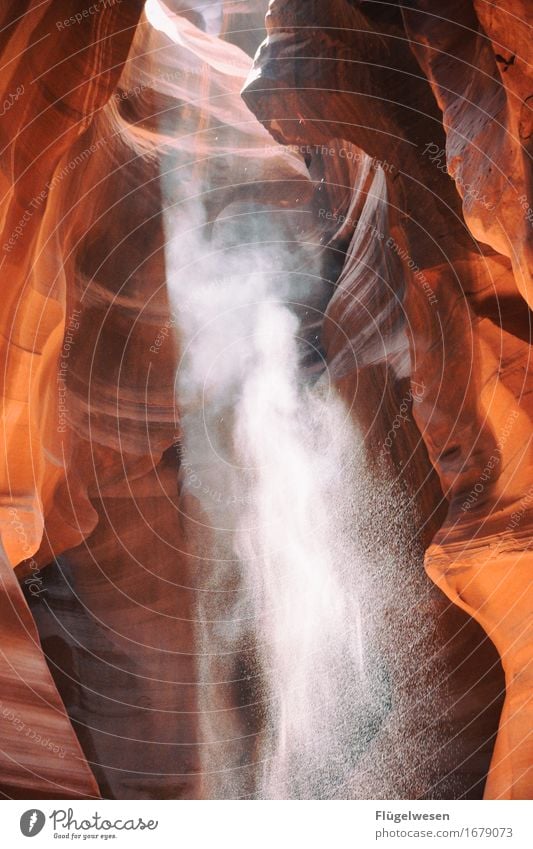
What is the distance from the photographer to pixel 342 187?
3719mm

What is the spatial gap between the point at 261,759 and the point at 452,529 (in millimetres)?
1299

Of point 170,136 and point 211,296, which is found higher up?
point 170,136

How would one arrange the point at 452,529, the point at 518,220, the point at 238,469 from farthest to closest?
the point at 238,469 → the point at 452,529 → the point at 518,220

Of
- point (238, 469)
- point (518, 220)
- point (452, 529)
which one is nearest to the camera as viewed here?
point (518, 220)

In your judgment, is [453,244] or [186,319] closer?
[453,244]

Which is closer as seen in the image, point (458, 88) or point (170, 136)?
point (458, 88)

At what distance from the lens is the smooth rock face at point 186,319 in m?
3.31

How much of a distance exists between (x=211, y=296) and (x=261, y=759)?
2.06m

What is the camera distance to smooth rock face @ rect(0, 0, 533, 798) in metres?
3.31

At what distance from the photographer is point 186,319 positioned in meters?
3.73

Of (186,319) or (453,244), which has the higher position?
(453,244)

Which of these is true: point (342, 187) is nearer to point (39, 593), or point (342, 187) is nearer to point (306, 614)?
point (306, 614)
